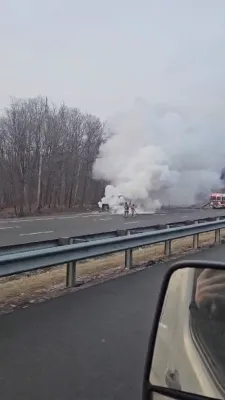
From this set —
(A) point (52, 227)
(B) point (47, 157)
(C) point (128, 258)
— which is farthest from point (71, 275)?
(B) point (47, 157)

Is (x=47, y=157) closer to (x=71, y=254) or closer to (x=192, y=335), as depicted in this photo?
(x=71, y=254)

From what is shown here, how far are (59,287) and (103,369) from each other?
4.27m

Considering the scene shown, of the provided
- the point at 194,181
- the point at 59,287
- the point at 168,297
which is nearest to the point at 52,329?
the point at 59,287

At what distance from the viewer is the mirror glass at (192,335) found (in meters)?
1.92

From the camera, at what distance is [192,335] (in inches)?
81.2

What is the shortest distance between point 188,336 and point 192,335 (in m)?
0.02

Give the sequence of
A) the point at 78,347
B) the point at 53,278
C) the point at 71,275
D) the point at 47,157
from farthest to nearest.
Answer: the point at 47,157 → the point at 53,278 → the point at 71,275 → the point at 78,347

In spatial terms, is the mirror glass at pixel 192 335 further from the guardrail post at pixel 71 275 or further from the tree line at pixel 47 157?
the tree line at pixel 47 157

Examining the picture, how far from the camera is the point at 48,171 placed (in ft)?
172

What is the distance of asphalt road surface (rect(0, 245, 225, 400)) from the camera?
4.44 m

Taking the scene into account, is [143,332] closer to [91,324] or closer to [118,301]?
[91,324]

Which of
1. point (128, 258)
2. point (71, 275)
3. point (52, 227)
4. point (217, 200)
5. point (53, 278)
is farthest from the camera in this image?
point (217, 200)

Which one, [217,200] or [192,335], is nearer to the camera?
[192,335]

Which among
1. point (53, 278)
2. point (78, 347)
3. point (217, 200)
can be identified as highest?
point (217, 200)
